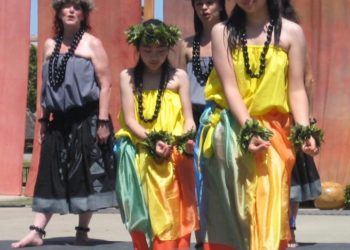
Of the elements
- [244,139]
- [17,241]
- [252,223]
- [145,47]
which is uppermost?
[145,47]

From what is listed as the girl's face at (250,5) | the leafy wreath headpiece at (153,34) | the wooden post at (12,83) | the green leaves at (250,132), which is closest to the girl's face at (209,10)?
the leafy wreath headpiece at (153,34)

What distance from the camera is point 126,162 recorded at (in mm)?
7266

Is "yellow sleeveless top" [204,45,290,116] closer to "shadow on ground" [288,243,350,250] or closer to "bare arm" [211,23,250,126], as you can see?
"bare arm" [211,23,250,126]

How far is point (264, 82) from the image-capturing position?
18.2 ft

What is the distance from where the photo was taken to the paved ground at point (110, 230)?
Result: 8523 mm

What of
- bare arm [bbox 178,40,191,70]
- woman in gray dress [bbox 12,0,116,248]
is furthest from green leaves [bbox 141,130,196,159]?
woman in gray dress [bbox 12,0,116,248]

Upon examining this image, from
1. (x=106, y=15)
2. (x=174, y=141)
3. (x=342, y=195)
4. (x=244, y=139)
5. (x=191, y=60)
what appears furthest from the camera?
(x=106, y=15)

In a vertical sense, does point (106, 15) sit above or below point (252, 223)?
above

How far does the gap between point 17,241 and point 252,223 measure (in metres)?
3.75

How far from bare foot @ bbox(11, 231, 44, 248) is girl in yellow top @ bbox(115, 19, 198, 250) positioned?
4.33 ft

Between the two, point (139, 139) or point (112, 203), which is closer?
point (139, 139)

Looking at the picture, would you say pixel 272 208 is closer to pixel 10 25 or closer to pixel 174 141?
pixel 174 141

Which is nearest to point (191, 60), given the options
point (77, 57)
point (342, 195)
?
point (77, 57)

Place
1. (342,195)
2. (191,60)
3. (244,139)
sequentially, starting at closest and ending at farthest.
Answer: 1. (244,139)
2. (191,60)
3. (342,195)
